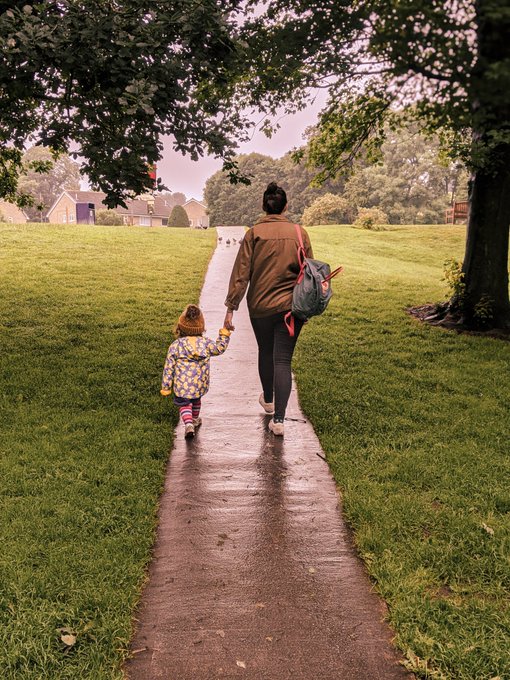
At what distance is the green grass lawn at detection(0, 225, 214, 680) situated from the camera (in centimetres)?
268

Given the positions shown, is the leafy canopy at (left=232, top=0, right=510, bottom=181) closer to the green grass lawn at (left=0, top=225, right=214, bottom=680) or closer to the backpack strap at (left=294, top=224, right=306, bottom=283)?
the backpack strap at (left=294, top=224, right=306, bottom=283)

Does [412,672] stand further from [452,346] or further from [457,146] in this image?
[457,146]

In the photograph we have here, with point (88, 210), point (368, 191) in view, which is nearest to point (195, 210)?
point (88, 210)

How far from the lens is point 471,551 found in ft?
11.1

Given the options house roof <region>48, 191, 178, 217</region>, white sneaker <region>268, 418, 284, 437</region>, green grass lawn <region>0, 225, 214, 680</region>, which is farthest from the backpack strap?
house roof <region>48, 191, 178, 217</region>

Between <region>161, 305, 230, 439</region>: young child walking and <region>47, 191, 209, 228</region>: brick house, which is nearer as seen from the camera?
<region>161, 305, 230, 439</region>: young child walking

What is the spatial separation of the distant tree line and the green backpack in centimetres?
4280

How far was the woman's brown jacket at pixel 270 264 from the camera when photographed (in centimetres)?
477

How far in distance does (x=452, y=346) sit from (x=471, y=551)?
550cm

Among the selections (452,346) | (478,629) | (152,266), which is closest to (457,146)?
(452,346)

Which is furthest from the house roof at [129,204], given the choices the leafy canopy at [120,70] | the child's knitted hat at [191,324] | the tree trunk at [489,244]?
the child's knitted hat at [191,324]

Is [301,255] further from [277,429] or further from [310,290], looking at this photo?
[277,429]

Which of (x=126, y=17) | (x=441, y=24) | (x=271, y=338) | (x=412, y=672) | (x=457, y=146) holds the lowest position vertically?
(x=412, y=672)

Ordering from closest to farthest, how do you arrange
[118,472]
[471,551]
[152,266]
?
1. [471,551]
2. [118,472]
3. [152,266]
